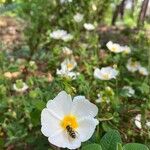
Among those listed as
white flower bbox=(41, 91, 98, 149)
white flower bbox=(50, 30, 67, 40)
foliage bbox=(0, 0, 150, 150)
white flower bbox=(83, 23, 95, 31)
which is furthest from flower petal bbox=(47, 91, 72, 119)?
white flower bbox=(83, 23, 95, 31)

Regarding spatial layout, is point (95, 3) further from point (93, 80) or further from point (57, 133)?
point (57, 133)

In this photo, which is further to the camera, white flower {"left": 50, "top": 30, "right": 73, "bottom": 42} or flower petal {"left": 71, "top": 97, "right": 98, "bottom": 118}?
white flower {"left": 50, "top": 30, "right": 73, "bottom": 42}

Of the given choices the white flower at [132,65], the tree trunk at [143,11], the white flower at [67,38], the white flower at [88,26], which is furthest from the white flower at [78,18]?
the white flower at [132,65]

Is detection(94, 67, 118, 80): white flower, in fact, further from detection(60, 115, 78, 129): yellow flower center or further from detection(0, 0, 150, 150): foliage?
detection(60, 115, 78, 129): yellow flower center

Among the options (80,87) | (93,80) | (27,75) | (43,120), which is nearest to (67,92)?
(43,120)

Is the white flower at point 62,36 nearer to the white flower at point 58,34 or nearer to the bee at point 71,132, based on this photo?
the white flower at point 58,34

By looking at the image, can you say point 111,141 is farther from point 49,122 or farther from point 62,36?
point 62,36
